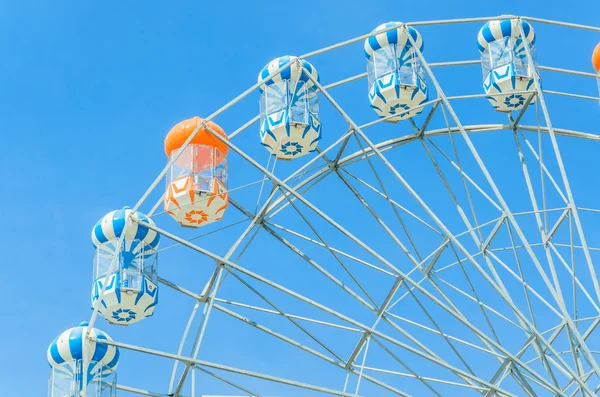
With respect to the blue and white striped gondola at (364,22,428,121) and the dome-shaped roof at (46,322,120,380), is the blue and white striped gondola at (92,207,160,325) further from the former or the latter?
the blue and white striped gondola at (364,22,428,121)

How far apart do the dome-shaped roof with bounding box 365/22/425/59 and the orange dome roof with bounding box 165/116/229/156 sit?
3.24 m

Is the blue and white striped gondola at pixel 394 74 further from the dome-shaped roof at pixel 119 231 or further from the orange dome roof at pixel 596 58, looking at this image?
the dome-shaped roof at pixel 119 231

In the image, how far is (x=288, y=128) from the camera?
21.8 meters

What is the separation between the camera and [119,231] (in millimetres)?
21578

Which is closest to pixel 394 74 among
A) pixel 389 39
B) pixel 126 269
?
pixel 389 39

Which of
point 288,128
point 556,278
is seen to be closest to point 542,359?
point 556,278

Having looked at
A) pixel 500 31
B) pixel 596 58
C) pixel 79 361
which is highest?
pixel 500 31

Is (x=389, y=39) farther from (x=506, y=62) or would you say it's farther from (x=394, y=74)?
(x=506, y=62)

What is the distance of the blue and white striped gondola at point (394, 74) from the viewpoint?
22594 millimetres

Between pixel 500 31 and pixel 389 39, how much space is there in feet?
7.15

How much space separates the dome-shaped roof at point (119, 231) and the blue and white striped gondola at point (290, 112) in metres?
2.50

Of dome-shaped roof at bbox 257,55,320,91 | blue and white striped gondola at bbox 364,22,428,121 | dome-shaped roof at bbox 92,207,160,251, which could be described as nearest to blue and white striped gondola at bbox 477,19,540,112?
blue and white striped gondola at bbox 364,22,428,121

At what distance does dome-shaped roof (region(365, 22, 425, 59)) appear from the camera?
22812mm

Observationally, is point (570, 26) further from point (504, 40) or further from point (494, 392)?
point (494, 392)
